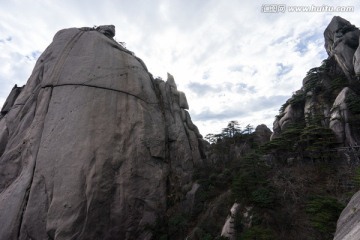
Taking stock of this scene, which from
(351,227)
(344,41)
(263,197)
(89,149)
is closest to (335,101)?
(344,41)

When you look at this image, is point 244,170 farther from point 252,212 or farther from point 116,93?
point 116,93

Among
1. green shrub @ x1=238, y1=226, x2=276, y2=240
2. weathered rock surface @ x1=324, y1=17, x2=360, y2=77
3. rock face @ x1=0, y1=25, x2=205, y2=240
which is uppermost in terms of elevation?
weathered rock surface @ x1=324, y1=17, x2=360, y2=77

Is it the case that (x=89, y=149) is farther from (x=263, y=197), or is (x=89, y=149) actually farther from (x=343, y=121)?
(x=343, y=121)

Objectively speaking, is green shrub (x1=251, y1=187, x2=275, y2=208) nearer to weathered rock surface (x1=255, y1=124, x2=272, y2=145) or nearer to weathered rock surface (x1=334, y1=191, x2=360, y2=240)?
weathered rock surface (x1=334, y1=191, x2=360, y2=240)

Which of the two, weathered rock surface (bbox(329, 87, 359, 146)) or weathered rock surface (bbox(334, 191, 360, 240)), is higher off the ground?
weathered rock surface (bbox(329, 87, 359, 146))

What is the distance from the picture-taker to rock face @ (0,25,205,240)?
12828 millimetres

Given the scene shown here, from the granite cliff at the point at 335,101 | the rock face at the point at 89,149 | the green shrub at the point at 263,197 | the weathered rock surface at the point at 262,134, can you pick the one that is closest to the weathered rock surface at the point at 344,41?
the granite cliff at the point at 335,101

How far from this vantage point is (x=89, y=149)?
14141 millimetres

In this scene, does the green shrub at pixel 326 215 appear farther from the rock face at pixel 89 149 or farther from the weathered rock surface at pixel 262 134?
the weathered rock surface at pixel 262 134

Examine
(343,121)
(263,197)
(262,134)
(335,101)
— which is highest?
(262,134)

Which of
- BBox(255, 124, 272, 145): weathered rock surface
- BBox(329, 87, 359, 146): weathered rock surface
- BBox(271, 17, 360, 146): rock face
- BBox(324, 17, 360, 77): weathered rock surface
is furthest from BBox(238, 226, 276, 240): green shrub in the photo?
BBox(324, 17, 360, 77): weathered rock surface

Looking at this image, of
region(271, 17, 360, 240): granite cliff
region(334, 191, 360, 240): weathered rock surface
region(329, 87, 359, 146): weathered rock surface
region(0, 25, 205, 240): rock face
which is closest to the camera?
region(334, 191, 360, 240): weathered rock surface

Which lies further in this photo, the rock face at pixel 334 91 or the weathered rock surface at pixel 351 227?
the rock face at pixel 334 91

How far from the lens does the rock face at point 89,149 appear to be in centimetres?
1283
